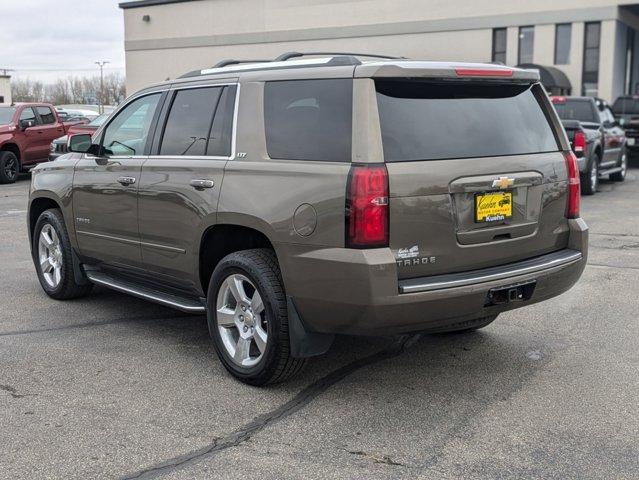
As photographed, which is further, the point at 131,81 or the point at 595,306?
the point at 131,81

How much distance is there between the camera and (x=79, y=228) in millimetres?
6090

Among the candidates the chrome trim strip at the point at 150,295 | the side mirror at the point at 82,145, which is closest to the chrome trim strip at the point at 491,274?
the chrome trim strip at the point at 150,295

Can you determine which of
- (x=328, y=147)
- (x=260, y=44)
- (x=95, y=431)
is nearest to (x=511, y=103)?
(x=328, y=147)

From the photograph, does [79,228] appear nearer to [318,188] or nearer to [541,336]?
[318,188]

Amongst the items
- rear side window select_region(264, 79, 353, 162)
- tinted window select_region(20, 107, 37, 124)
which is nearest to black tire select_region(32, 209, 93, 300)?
rear side window select_region(264, 79, 353, 162)

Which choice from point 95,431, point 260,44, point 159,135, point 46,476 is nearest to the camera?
point 46,476

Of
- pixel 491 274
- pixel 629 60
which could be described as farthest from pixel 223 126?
pixel 629 60

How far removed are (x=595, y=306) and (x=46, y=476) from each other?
4.54 metres

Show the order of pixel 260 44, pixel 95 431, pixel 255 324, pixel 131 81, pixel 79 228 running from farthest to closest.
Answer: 1. pixel 131 81
2. pixel 260 44
3. pixel 79 228
4. pixel 255 324
5. pixel 95 431

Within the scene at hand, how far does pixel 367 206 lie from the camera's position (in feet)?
12.7

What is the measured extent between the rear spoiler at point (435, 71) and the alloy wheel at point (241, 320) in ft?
4.53

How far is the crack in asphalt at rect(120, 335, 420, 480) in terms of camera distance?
353 centimetres

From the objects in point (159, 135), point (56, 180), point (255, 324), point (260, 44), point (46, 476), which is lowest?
point (46, 476)

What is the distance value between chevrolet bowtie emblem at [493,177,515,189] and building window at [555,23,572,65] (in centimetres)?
3145
